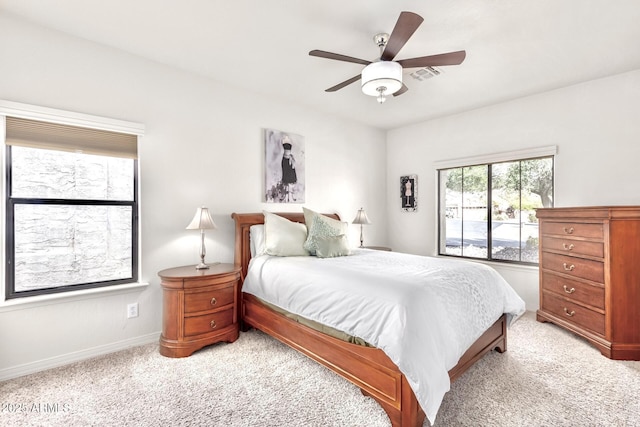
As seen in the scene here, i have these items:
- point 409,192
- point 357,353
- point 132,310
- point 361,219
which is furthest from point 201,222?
point 409,192

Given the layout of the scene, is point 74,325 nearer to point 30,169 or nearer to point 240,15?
point 30,169

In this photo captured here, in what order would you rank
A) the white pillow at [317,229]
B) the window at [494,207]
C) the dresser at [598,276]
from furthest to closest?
the window at [494,207]
the white pillow at [317,229]
the dresser at [598,276]

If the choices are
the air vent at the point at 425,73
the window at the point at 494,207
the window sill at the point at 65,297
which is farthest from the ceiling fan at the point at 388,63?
the window sill at the point at 65,297

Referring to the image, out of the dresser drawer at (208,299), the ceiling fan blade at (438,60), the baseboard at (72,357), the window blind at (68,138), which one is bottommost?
the baseboard at (72,357)

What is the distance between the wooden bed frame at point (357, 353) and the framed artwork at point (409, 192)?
2.56 meters

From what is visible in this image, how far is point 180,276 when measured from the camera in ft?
8.18

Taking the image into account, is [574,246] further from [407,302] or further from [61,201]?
[61,201]

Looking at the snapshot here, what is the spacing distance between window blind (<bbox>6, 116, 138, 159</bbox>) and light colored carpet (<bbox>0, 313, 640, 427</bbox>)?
5.69 feet

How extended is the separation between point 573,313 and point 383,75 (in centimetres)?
289

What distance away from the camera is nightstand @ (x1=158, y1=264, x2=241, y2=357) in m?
2.50

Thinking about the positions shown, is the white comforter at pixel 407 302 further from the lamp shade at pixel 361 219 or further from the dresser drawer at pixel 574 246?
the lamp shade at pixel 361 219

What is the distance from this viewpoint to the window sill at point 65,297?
2199mm

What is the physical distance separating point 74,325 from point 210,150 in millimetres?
1948

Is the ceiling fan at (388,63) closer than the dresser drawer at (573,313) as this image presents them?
Yes
